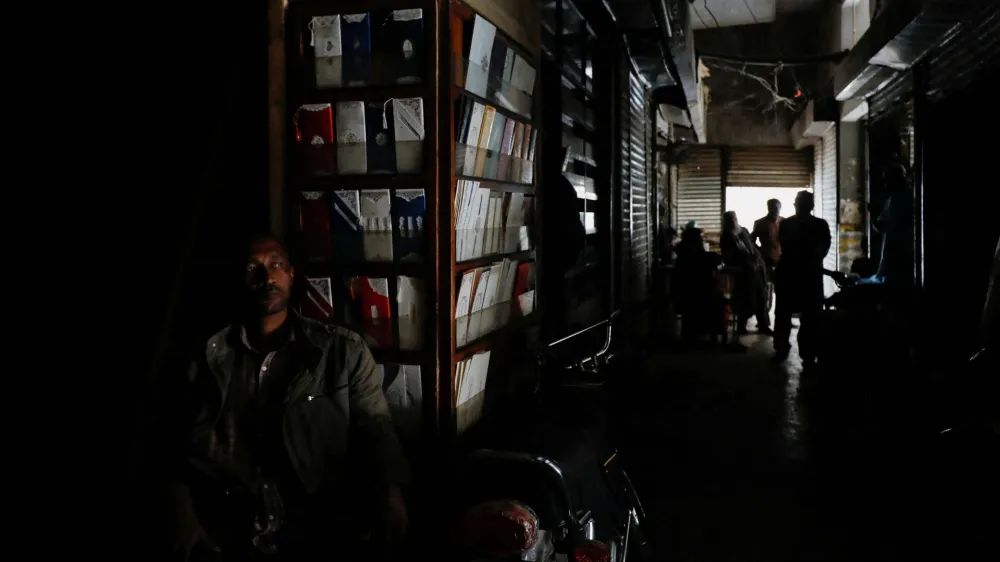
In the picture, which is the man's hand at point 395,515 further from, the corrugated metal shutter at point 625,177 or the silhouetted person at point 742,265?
the silhouetted person at point 742,265

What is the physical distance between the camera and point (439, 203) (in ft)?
10.6

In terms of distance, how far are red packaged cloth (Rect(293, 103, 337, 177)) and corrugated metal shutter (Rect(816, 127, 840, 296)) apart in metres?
11.1

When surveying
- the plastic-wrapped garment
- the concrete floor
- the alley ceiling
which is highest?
the alley ceiling

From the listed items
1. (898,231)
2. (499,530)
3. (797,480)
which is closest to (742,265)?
(898,231)

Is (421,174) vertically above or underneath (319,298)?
above

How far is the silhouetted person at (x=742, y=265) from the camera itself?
1109 centimetres

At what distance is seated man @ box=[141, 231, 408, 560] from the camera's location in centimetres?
264

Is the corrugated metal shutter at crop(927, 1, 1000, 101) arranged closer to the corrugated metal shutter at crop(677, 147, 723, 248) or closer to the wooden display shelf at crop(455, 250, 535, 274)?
the wooden display shelf at crop(455, 250, 535, 274)

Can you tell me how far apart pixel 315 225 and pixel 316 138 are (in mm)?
405

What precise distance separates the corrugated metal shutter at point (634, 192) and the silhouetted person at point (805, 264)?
69.9 inches

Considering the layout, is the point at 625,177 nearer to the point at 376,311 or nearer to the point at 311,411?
the point at 376,311

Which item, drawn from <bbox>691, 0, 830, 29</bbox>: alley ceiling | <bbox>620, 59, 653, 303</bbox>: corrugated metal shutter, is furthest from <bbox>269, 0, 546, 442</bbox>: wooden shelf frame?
<bbox>691, 0, 830, 29</bbox>: alley ceiling

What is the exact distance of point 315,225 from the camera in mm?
3359

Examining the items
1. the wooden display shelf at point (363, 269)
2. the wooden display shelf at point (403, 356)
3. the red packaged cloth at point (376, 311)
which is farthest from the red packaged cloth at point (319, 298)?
the wooden display shelf at point (403, 356)
